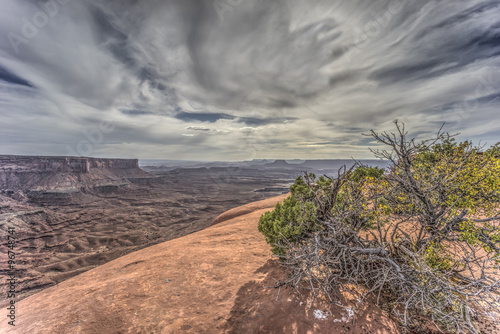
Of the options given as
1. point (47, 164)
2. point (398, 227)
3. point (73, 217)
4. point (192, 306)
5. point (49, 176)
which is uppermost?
point (398, 227)

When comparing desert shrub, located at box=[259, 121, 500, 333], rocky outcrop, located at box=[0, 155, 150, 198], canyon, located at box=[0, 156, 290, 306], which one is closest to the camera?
desert shrub, located at box=[259, 121, 500, 333]

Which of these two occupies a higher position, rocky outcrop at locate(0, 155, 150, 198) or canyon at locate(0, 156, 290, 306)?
rocky outcrop at locate(0, 155, 150, 198)

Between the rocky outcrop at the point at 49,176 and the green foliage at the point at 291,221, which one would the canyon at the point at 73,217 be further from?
the green foliage at the point at 291,221

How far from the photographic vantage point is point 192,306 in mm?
5742

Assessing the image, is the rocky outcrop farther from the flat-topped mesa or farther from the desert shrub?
the desert shrub

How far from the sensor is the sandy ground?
475 centimetres

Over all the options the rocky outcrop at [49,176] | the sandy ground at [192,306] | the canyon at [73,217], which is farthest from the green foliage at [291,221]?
the rocky outcrop at [49,176]

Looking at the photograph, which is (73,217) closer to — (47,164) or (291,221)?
(47,164)

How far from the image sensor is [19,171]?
57.1 meters

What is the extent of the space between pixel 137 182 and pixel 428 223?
97.1 metres

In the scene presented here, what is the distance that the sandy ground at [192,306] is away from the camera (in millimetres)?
4746

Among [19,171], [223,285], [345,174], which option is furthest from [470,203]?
[19,171]

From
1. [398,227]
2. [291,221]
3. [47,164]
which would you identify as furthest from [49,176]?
[398,227]

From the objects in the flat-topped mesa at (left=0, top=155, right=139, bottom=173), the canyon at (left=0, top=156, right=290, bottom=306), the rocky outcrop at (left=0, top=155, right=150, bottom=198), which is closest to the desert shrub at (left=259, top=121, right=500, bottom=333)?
the canyon at (left=0, top=156, right=290, bottom=306)
